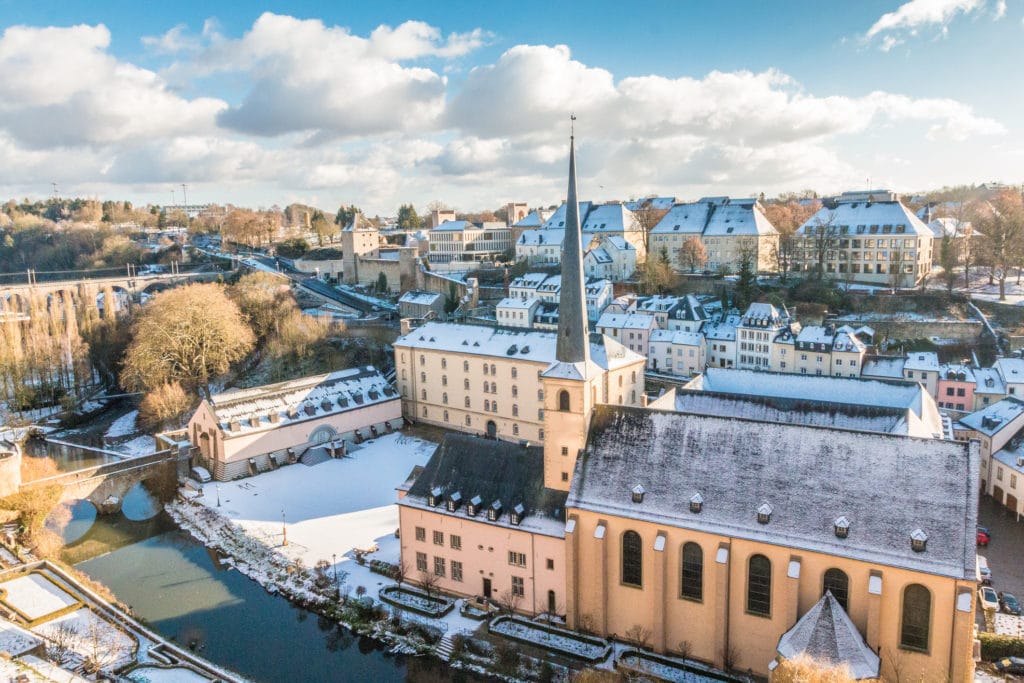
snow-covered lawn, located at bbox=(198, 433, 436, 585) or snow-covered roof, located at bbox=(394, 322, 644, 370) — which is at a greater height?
snow-covered roof, located at bbox=(394, 322, 644, 370)

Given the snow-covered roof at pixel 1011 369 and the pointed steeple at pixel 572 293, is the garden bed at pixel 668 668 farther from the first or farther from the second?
the snow-covered roof at pixel 1011 369

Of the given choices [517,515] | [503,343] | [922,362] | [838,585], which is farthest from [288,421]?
[922,362]

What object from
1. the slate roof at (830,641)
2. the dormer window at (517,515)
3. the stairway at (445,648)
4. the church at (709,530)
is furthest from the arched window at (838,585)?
the stairway at (445,648)

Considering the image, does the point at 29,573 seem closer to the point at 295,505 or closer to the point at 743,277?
the point at 295,505

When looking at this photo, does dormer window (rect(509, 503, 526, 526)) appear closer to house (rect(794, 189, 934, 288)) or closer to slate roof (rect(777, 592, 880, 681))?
slate roof (rect(777, 592, 880, 681))

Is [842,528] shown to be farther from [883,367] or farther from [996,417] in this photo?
[883,367]

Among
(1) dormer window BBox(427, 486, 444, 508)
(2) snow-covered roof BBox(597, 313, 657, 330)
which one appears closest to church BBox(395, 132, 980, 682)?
(1) dormer window BBox(427, 486, 444, 508)
